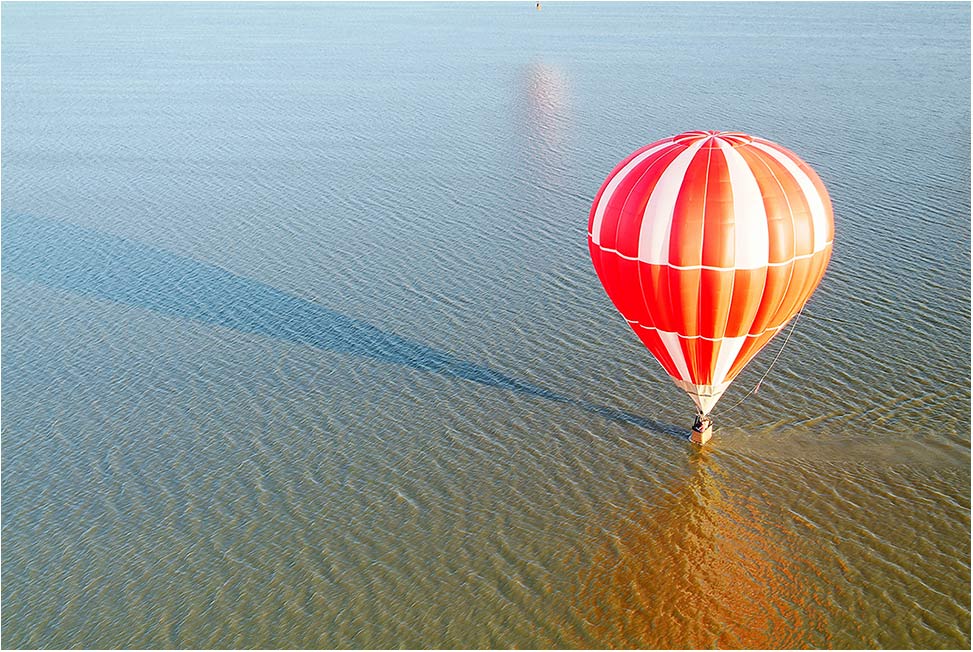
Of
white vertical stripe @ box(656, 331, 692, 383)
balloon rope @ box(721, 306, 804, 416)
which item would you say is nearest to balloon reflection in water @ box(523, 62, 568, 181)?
balloon rope @ box(721, 306, 804, 416)

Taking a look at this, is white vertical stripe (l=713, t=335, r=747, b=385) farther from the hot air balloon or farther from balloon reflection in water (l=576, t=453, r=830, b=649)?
balloon reflection in water (l=576, t=453, r=830, b=649)

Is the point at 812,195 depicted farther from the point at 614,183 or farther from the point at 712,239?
the point at 614,183

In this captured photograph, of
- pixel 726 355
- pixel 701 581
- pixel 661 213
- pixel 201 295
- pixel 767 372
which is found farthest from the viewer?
pixel 201 295

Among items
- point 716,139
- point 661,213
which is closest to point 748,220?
point 661,213

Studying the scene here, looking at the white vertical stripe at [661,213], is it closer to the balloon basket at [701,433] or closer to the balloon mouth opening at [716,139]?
the balloon mouth opening at [716,139]

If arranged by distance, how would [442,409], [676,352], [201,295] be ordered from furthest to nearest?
[201,295]
[442,409]
[676,352]

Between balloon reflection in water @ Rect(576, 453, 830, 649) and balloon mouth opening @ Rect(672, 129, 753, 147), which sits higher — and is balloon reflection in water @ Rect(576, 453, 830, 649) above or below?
below

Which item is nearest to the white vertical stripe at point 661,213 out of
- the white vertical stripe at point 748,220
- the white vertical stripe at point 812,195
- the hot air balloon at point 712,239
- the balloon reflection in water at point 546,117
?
the hot air balloon at point 712,239
